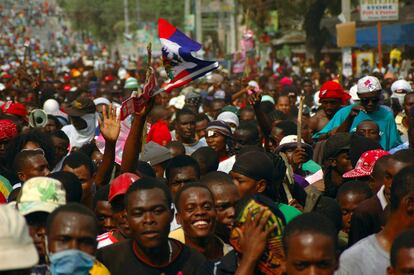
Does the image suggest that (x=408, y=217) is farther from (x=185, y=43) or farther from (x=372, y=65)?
(x=372, y=65)

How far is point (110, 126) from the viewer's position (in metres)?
8.16

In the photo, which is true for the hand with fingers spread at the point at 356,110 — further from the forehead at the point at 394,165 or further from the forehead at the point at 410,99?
the forehead at the point at 394,165

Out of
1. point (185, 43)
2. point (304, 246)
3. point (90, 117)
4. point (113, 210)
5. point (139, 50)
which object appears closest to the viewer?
point (304, 246)

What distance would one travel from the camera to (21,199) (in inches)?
229

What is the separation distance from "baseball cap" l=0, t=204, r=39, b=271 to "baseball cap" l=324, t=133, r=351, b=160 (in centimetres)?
542

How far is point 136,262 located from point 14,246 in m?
1.83

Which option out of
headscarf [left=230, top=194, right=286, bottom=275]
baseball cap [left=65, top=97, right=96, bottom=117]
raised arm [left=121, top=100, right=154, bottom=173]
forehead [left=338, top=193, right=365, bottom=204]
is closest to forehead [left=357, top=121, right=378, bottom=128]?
forehead [left=338, top=193, right=365, bottom=204]

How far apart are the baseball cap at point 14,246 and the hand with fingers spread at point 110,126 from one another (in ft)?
12.8

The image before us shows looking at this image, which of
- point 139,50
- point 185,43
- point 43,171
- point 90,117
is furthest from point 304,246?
point 139,50

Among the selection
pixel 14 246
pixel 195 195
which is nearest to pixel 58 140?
pixel 195 195

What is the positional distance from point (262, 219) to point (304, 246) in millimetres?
288

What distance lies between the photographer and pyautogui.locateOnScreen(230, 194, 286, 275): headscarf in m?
5.32

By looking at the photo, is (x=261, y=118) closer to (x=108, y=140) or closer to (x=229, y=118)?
(x=229, y=118)

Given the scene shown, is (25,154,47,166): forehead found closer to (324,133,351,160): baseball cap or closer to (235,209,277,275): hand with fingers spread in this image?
(324,133,351,160): baseball cap
